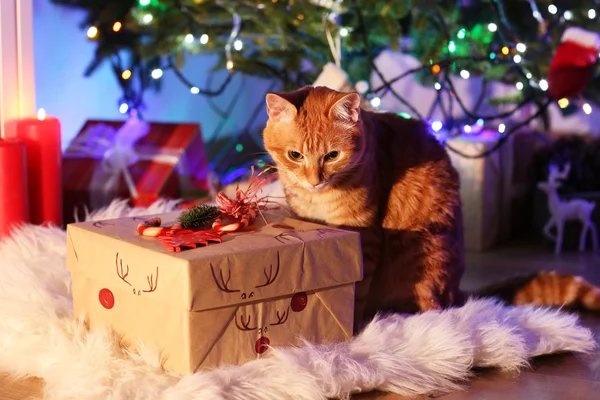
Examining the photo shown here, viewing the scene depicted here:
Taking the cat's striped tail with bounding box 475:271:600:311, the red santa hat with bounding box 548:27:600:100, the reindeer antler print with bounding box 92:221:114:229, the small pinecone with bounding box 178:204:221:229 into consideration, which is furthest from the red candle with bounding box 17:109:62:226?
the red santa hat with bounding box 548:27:600:100

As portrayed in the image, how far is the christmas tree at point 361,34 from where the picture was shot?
280 centimetres

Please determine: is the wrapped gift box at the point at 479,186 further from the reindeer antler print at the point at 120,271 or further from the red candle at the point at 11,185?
the reindeer antler print at the point at 120,271

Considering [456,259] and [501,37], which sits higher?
[501,37]

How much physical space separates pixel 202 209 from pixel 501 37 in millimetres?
1609

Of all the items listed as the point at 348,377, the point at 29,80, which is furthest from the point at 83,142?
the point at 348,377

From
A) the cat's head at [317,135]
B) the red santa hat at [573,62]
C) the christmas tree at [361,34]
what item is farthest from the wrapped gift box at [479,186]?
the cat's head at [317,135]

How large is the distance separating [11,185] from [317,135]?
1061 millimetres

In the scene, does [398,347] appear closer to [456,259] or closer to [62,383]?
[456,259]

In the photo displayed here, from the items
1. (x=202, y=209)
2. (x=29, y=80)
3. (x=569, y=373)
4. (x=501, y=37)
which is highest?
(x=501, y=37)

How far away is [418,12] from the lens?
9.39 ft

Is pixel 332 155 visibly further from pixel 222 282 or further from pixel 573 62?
pixel 573 62

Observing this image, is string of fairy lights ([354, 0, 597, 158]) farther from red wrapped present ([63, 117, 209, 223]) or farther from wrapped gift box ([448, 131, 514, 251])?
red wrapped present ([63, 117, 209, 223])

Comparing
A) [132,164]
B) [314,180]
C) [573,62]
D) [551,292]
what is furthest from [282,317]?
[573,62]

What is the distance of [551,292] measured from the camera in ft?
6.59
